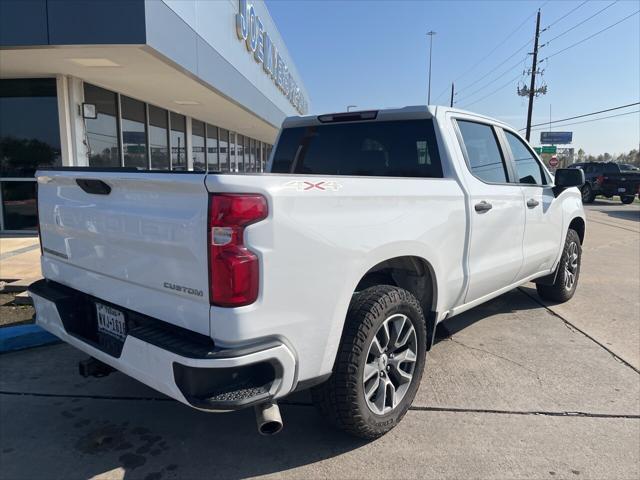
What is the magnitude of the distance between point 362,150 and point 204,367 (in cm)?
240

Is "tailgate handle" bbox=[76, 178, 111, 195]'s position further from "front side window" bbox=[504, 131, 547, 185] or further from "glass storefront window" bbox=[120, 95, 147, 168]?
"glass storefront window" bbox=[120, 95, 147, 168]

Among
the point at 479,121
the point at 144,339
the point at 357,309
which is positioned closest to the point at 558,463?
the point at 357,309

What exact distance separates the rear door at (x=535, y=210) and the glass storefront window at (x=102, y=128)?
333 inches

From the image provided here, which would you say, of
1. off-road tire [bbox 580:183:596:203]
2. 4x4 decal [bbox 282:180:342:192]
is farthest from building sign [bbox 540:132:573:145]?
4x4 decal [bbox 282:180:342:192]

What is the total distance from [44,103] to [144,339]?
9015 millimetres

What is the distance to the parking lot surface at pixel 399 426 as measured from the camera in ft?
9.04

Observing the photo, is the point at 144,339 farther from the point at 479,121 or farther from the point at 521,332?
the point at 521,332

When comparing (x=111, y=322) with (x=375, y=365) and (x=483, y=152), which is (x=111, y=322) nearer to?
(x=375, y=365)

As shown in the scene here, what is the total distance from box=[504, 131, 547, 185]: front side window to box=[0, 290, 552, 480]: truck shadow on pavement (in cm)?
281

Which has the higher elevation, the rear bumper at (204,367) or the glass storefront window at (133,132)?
the glass storefront window at (133,132)

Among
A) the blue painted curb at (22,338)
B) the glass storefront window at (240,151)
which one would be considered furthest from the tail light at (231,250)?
the glass storefront window at (240,151)

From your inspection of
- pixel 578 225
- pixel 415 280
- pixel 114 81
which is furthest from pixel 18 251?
pixel 578 225

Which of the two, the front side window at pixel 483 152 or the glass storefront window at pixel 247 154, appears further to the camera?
the glass storefront window at pixel 247 154

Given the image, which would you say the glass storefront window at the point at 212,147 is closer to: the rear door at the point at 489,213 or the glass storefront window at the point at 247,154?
the glass storefront window at the point at 247,154
